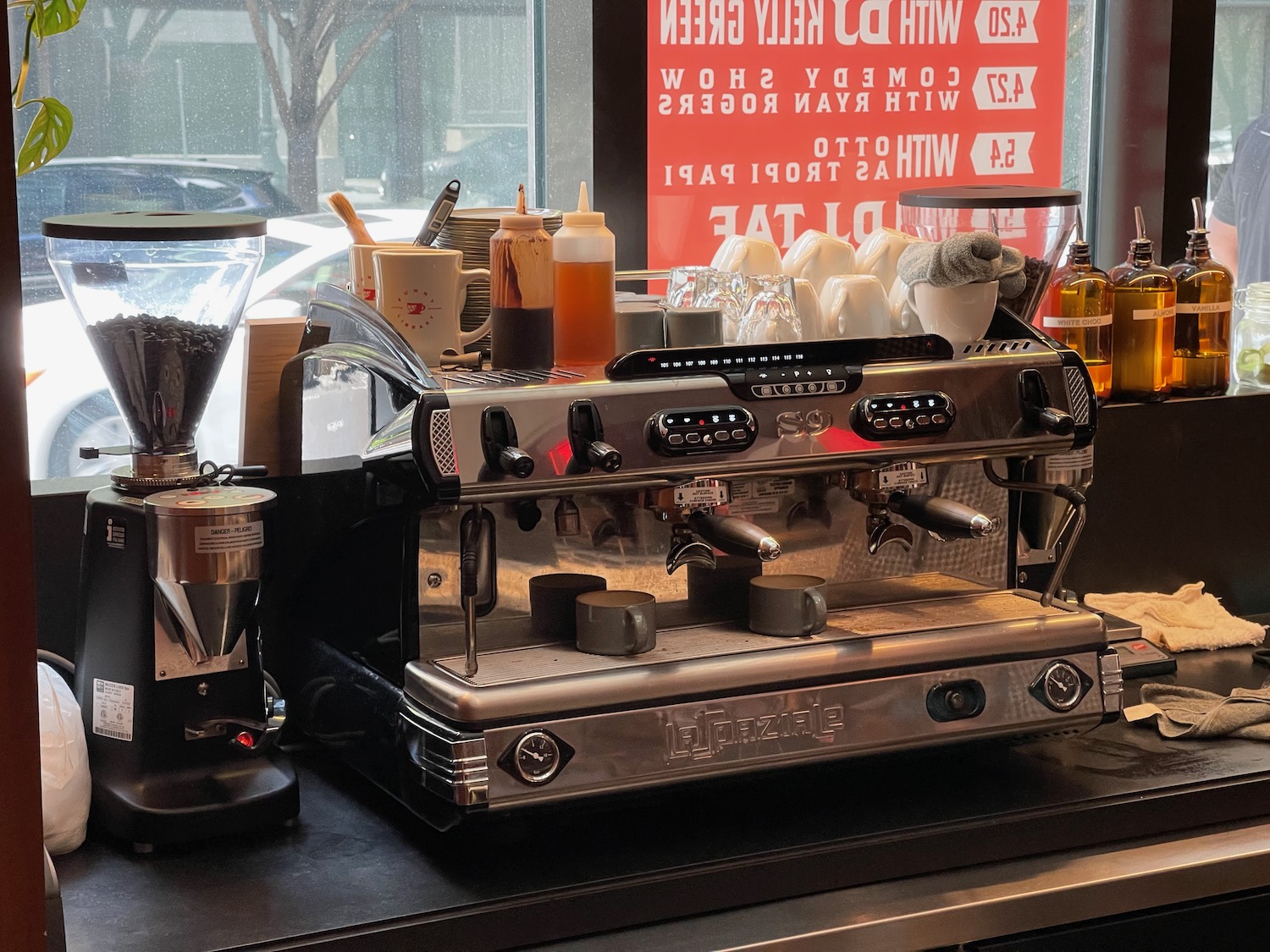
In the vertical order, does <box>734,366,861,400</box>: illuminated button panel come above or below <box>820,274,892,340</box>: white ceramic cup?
below

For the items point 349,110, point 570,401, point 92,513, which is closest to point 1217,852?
point 570,401

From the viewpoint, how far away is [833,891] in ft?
4.66

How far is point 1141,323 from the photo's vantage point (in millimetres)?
2113

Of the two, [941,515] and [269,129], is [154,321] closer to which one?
[941,515]

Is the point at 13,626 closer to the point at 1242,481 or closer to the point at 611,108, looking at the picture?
the point at 611,108

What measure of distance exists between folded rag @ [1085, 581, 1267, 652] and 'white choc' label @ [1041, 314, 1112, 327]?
379mm

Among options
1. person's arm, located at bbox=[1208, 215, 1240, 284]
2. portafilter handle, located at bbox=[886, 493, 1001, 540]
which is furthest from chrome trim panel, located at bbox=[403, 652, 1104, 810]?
person's arm, located at bbox=[1208, 215, 1240, 284]

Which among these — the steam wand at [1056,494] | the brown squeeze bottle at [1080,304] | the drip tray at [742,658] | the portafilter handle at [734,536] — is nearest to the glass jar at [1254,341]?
the brown squeeze bottle at [1080,304]

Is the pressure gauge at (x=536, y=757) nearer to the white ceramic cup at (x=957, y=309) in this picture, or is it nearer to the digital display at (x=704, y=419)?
the digital display at (x=704, y=419)

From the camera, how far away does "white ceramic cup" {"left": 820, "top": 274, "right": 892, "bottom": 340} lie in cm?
163

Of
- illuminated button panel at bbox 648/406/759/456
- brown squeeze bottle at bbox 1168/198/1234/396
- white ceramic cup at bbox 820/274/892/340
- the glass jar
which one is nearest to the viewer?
illuminated button panel at bbox 648/406/759/456

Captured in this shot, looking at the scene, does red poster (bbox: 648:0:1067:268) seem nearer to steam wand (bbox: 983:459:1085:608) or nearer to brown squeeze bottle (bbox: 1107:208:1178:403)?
brown squeeze bottle (bbox: 1107:208:1178:403)

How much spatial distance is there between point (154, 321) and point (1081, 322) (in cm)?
124

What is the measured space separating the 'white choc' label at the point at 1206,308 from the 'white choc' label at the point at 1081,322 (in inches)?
5.9
